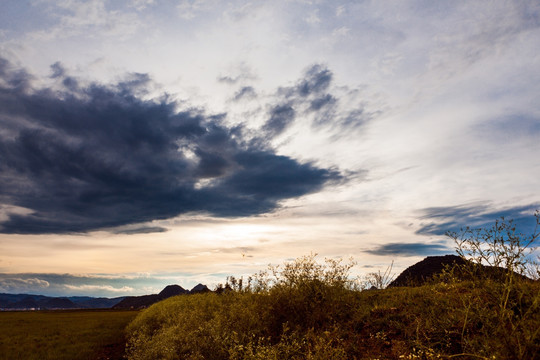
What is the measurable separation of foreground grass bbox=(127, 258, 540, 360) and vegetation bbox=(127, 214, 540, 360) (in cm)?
2

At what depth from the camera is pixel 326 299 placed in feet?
38.8

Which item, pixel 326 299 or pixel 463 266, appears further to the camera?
pixel 326 299

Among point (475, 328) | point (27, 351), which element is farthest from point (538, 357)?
point (27, 351)

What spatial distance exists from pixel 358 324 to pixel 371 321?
450mm

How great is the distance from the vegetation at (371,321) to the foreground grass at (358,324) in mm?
25

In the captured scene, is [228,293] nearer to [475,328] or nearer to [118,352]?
[118,352]

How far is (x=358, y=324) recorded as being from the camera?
32.5ft

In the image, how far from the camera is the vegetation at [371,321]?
6.21m

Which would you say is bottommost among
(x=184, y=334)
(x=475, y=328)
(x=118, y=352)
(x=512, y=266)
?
(x=118, y=352)

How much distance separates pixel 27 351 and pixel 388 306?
2165cm

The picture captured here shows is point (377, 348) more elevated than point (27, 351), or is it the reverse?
point (377, 348)

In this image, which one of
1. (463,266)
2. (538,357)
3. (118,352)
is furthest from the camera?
(118,352)

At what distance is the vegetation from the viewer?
20.4ft

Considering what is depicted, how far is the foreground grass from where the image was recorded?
6.29m
